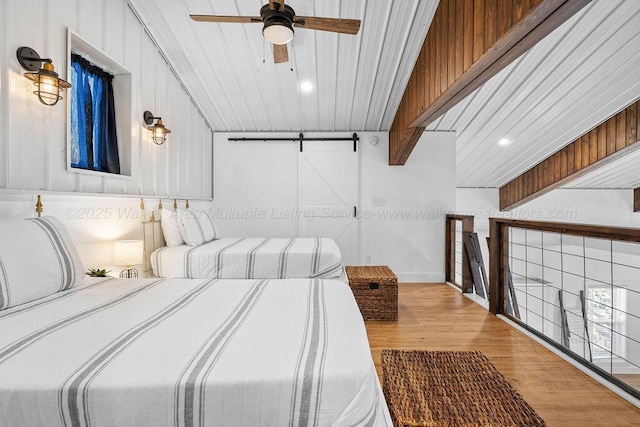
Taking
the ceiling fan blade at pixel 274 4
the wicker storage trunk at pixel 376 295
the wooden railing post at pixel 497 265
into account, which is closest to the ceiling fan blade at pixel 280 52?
the ceiling fan blade at pixel 274 4

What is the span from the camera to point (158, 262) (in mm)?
3064

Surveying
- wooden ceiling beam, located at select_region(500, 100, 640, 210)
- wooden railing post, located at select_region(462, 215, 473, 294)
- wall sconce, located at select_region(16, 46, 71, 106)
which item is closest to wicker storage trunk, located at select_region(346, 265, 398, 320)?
wooden railing post, located at select_region(462, 215, 473, 294)

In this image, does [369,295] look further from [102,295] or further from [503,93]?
→ [503,93]

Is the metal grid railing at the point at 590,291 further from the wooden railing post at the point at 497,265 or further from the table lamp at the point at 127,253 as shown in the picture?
the table lamp at the point at 127,253

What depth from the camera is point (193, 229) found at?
349cm

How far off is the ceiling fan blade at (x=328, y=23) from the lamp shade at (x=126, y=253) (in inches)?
85.5

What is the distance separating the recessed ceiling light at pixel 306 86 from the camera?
401 cm

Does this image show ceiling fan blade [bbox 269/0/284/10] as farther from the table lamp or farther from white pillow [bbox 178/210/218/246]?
white pillow [bbox 178/210/218/246]

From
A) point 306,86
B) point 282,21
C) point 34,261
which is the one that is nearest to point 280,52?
point 282,21

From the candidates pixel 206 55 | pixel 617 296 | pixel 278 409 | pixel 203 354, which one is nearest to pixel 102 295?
pixel 203 354

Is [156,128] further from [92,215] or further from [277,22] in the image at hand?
[277,22]

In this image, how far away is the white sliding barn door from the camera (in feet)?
17.0

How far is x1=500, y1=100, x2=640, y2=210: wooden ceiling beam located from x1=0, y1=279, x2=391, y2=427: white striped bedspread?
4.68 meters

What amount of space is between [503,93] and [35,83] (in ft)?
14.5
